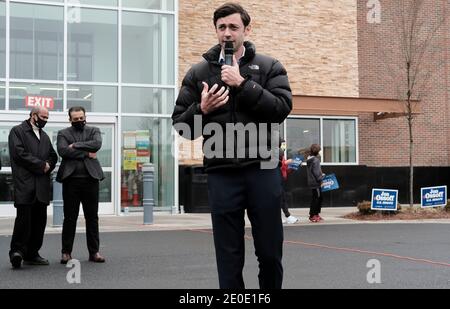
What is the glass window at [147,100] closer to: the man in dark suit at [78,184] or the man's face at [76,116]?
the man's face at [76,116]

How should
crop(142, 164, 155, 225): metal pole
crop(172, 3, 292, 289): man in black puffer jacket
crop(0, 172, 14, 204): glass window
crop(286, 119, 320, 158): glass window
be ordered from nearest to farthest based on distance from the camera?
crop(172, 3, 292, 289): man in black puffer jacket < crop(142, 164, 155, 225): metal pole < crop(0, 172, 14, 204): glass window < crop(286, 119, 320, 158): glass window

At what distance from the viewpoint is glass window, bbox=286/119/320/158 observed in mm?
19828

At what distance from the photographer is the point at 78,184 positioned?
7797 millimetres

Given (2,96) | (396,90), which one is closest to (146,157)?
(2,96)

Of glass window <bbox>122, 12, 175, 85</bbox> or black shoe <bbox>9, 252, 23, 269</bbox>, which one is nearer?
black shoe <bbox>9, 252, 23, 269</bbox>

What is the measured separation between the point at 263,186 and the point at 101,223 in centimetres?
1103

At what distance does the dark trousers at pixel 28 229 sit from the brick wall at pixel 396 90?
14402 mm

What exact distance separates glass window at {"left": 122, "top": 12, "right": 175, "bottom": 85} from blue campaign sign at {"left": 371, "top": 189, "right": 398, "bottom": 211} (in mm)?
6328

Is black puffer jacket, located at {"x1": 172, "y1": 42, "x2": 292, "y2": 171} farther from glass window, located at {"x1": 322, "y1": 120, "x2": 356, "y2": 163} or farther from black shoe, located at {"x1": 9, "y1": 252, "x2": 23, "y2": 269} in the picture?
glass window, located at {"x1": 322, "y1": 120, "x2": 356, "y2": 163}

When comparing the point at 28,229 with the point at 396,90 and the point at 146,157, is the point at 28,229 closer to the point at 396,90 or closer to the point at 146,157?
the point at 146,157

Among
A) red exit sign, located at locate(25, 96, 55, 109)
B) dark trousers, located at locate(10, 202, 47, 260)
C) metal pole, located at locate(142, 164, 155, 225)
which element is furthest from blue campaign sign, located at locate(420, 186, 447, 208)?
dark trousers, located at locate(10, 202, 47, 260)

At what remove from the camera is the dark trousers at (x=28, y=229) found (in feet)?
23.9

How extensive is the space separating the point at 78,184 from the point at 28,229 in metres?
0.82

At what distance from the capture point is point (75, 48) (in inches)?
661
